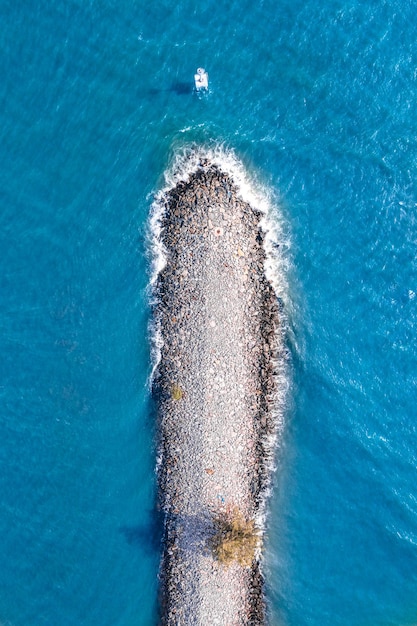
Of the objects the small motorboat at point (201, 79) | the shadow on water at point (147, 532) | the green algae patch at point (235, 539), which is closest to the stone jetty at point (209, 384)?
the green algae patch at point (235, 539)

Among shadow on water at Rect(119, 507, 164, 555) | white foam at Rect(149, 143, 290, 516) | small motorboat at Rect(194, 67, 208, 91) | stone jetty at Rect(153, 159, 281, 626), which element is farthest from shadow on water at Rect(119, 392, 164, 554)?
small motorboat at Rect(194, 67, 208, 91)

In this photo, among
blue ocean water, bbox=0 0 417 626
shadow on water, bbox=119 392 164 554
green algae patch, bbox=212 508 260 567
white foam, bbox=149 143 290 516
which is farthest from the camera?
shadow on water, bbox=119 392 164 554

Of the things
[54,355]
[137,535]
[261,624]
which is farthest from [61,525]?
[261,624]

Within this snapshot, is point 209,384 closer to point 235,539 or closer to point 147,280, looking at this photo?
point 147,280

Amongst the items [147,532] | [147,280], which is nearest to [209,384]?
[147,280]

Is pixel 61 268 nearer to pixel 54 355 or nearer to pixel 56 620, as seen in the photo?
pixel 54 355

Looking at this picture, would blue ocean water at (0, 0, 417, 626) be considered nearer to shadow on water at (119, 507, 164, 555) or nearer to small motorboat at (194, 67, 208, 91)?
shadow on water at (119, 507, 164, 555)
